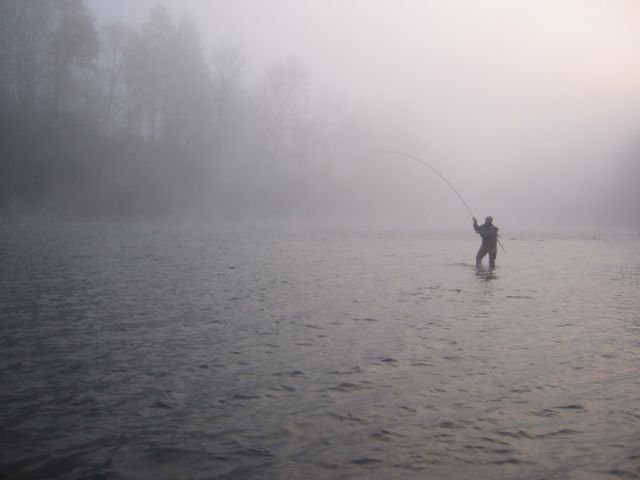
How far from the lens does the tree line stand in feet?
139

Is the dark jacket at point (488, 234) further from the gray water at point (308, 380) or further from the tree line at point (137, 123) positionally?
the tree line at point (137, 123)

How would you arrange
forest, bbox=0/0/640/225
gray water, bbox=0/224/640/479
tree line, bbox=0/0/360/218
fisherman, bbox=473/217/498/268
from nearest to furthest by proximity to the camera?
gray water, bbox=0/224/640/479 → fisherman, bbox=473/217/498/268 → tree line, bbox=0/0/360/218 → forest, bbox=0/0/640/225

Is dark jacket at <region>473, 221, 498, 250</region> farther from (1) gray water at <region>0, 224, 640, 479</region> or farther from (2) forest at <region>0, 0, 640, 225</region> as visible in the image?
(2) forest at <region>0, 0, 640, 225</region>

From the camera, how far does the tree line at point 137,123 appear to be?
42.4m

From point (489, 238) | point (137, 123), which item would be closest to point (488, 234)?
point (489, 238)

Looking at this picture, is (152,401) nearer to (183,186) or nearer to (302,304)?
(302,304)

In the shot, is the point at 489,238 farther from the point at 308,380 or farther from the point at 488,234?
the point at 308,380

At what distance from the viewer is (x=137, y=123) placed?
57.0 meters

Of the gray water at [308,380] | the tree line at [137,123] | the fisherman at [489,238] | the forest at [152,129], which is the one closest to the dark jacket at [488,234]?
the fisherman at [489,238]

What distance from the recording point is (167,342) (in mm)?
9156

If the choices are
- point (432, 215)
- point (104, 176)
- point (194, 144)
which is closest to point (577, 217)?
point (432, 215)

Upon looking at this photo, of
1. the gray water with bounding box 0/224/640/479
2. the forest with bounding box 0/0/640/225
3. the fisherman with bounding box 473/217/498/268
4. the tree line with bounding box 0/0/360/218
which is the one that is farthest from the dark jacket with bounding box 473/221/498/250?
the tree line with bounding box 0/0/360/218

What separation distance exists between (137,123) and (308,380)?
5515 cm

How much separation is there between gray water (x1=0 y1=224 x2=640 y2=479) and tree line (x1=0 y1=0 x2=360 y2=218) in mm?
28930
